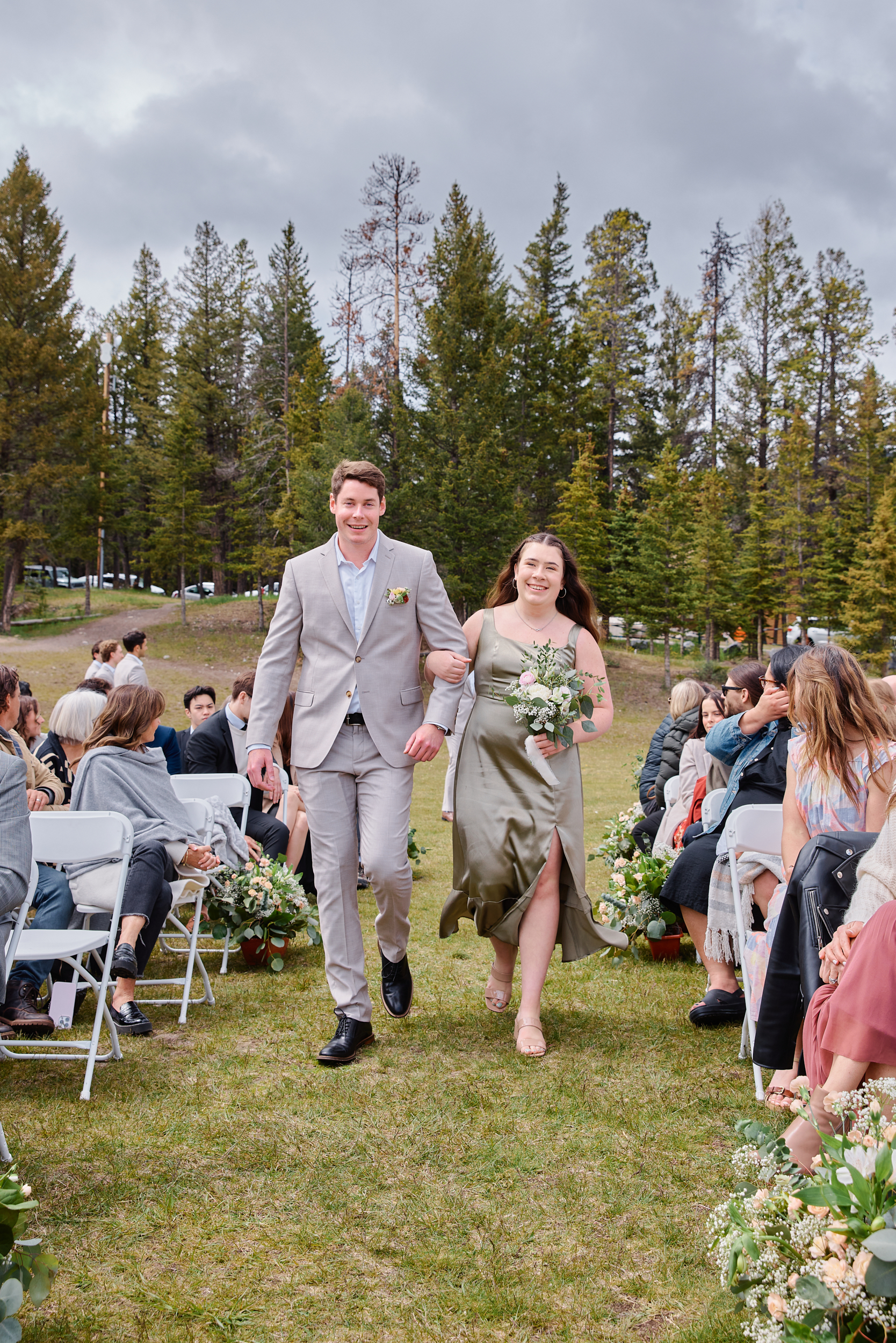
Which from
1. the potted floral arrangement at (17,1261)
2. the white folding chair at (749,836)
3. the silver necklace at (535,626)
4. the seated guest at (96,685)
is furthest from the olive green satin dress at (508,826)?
the seated guest at (96,685)

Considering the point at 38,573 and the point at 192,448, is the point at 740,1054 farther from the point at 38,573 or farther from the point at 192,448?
the point at 38,573

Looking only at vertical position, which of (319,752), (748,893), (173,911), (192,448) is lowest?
(173,911)

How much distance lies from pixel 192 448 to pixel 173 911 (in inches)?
1272

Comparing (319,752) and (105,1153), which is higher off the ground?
(319,752)

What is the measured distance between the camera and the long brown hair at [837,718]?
3541 millimetres

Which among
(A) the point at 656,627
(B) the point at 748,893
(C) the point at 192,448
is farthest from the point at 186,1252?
(C) the point at 192,448

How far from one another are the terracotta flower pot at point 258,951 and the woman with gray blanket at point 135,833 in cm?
85

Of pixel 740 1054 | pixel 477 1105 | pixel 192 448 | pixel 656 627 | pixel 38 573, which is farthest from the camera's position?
pixel 38 573

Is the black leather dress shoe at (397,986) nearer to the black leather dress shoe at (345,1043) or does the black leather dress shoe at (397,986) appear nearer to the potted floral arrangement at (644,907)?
the black leather dress shoe at (345,1043)

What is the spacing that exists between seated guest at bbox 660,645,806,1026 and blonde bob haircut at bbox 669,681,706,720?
1671mm

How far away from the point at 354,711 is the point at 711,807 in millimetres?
2059

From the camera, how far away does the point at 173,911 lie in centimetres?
638

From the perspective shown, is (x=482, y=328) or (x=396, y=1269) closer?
(x=396, y=1269)

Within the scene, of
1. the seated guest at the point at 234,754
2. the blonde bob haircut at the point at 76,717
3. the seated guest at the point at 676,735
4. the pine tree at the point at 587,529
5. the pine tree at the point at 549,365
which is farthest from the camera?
the pine tree at the point at 549,365
